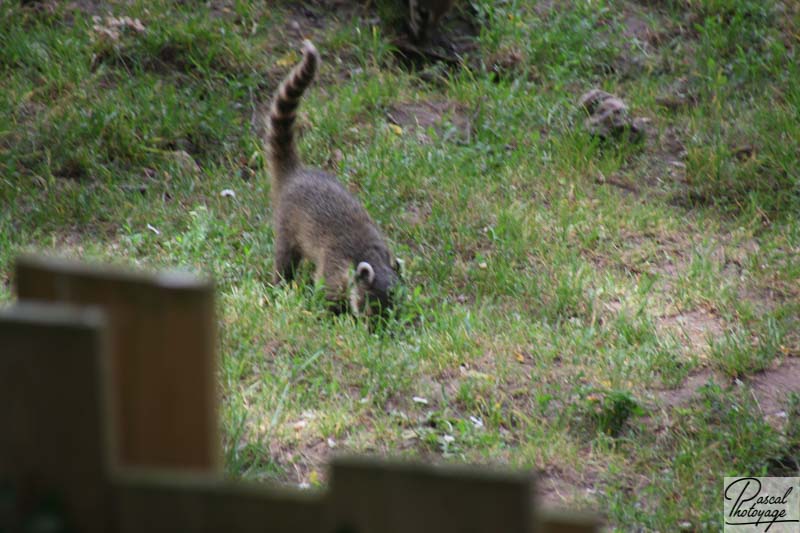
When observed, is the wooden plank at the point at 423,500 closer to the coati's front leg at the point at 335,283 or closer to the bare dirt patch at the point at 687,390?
the bare dirt patch at the point at 687,390

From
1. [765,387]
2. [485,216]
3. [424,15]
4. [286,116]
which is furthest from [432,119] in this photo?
[765,387]

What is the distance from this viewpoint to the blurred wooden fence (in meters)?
1.06

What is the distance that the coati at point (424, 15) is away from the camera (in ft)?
26.1

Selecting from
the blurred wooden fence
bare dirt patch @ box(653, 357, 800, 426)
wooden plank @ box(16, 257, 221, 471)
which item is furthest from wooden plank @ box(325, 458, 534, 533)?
bare dirt patch @ box(653, 357, 800, 426)

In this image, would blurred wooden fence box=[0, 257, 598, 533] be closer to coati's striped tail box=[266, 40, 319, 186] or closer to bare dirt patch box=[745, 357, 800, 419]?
bare dirt patch box=[745, 357, 800, 419]

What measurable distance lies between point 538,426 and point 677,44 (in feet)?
17.1

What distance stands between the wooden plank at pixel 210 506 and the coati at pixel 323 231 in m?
4.57

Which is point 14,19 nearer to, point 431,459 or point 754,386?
point 431,459

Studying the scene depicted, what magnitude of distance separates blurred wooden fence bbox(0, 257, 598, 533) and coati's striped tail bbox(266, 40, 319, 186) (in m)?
4.48

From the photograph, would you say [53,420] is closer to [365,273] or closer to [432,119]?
[365,273]

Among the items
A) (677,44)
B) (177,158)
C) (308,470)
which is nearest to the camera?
(308,470)

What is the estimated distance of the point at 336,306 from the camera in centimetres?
587

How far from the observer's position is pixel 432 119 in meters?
7.51

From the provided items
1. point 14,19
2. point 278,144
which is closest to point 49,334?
point 278,144
